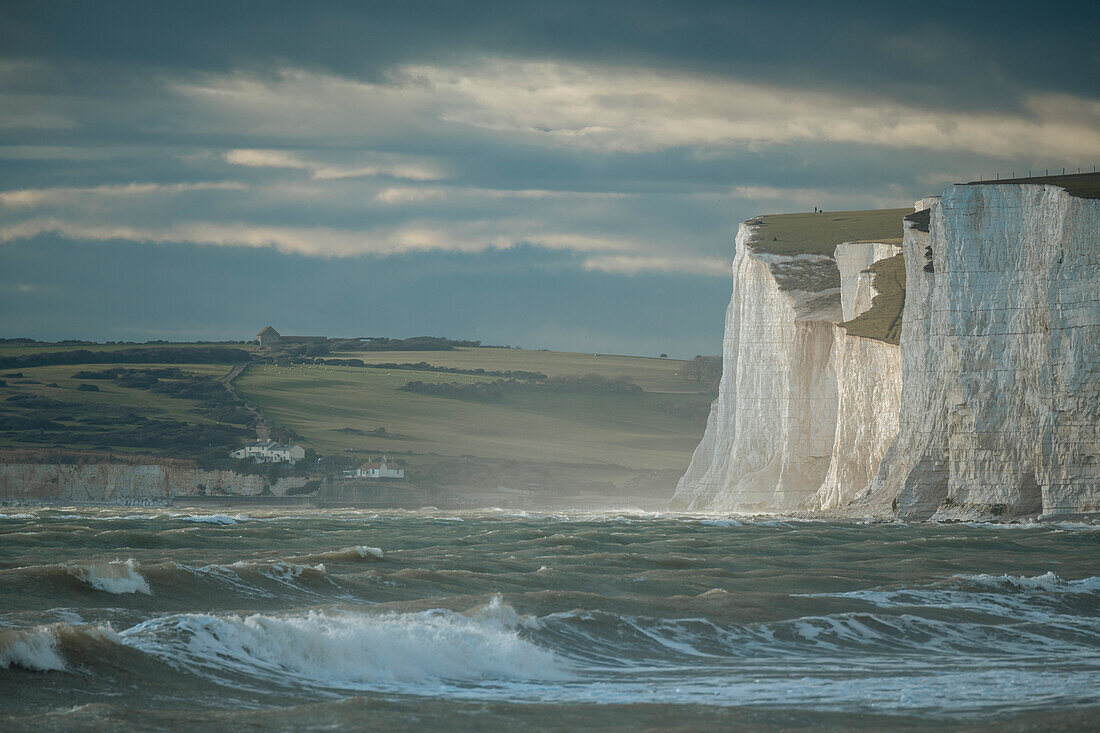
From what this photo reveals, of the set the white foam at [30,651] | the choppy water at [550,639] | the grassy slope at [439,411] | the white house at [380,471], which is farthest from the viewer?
the grassy slope at [439,411]

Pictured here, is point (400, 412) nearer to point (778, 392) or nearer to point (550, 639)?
point (778, 392)

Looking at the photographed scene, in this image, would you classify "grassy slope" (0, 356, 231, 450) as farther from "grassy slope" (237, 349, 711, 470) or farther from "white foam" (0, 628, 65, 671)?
"white foam" (0, 628, 65, 671)

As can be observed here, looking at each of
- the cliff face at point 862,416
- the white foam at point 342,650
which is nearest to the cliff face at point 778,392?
the cliff face at point 862,416

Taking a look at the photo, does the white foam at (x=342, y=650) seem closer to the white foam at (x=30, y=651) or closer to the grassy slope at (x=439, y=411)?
the white foam at (x=30, y=651)

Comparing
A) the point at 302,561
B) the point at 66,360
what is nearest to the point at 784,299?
the point at 302,561

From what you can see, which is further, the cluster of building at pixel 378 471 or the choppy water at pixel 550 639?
the cluster of building at pixel 378 471

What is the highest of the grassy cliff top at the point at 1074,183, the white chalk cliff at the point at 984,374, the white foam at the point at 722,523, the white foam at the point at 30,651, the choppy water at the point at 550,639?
the grassy cliff top at the point at 1074,183

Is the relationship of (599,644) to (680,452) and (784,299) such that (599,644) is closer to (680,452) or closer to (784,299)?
(784,299)
